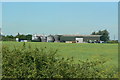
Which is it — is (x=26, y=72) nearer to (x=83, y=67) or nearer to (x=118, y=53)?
(x=83, y=67)

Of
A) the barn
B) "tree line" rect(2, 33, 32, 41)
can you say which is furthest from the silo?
"tree line" rect(2, 33, 32, 41)

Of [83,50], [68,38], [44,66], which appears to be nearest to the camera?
[44,66]

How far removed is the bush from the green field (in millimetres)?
108

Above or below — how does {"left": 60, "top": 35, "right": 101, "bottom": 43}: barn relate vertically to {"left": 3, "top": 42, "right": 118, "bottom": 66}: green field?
above

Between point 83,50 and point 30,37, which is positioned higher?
point 30,37

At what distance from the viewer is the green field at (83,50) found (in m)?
4.37

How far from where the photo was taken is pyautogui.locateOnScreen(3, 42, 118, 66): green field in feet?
14.3

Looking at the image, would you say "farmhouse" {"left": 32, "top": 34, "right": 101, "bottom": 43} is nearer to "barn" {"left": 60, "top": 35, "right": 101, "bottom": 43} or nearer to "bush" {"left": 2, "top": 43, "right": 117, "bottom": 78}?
"barn" {"left": 60, "top": 35, "right": 101, "bottom": 43}

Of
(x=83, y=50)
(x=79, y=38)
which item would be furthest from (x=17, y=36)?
(x=83, y=50)

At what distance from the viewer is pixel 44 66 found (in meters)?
4.19

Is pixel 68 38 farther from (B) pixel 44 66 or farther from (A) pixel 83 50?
(B) pixel 44 66

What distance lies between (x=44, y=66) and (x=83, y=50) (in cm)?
76

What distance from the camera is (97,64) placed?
4250 mm

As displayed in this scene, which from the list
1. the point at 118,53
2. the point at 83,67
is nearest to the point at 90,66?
the point at 83,67
